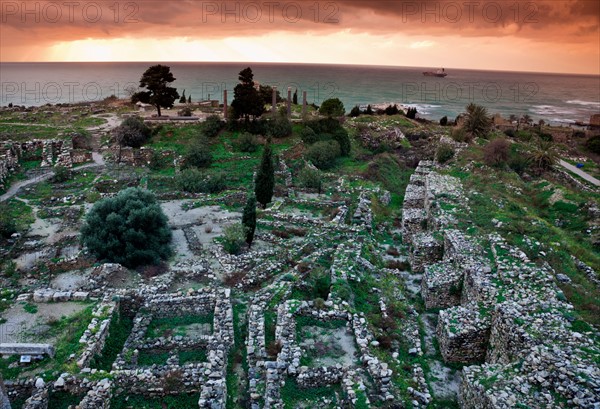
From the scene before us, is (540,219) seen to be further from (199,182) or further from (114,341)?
(199,182)

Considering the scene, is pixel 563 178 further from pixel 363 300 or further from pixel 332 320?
pixel 332 320

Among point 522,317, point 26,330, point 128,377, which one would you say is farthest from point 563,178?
point 26,330

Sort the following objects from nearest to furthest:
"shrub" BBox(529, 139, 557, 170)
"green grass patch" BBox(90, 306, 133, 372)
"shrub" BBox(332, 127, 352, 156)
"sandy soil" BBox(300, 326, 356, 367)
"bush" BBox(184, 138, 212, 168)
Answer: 1. "sandy soil" BBox(300, 326, 356, 367)
2. "green grass patch" BBox(90, 306, 133, 372)
3. "bush" BBox(184, 138, 212, 168)
4. "shrub" BBox(529, 139, 557, 170)
5. "shrub" BBox(332, 127, 352, 156)

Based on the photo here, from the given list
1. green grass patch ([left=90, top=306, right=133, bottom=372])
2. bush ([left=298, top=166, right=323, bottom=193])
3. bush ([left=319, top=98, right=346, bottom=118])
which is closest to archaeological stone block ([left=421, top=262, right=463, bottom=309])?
green grass patch ([left=90, top=306, right=133, bottom=372])

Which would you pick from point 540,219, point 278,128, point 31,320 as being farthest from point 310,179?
point 31,320

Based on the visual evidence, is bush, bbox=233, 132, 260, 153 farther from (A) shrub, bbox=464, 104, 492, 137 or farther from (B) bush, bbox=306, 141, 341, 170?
(A) shrub, bbox=464, 104, 492, 137

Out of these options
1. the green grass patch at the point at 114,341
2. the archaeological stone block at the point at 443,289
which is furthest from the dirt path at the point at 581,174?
the green grass patch at the point at 114,341
